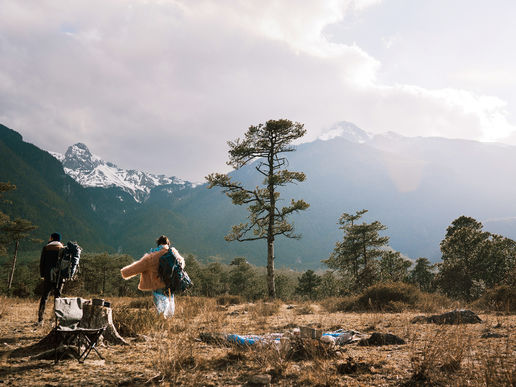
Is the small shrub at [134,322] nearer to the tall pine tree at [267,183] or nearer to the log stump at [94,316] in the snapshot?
the log stump at [94,316]

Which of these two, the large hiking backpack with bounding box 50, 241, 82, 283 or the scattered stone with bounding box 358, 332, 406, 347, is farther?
the large hiking backpack with bounding box 50, 241, 82, 283

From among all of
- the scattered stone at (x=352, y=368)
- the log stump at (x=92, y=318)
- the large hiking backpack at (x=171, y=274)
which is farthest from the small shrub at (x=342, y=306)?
the log stump at (x=92, y=318)

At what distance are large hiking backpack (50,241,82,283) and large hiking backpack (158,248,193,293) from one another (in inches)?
84.8

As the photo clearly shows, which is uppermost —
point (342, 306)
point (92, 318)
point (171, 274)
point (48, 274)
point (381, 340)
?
point (171, 274)

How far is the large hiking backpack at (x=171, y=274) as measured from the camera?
6488 millimetres

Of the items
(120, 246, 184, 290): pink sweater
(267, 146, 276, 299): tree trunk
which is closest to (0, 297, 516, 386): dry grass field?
(120, 246, 184, 290): pink sweater

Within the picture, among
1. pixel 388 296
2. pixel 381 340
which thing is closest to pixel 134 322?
pixel 381 340

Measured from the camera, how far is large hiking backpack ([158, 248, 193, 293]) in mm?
6488

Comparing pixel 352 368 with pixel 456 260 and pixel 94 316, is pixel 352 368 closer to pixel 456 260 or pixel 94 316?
pixel 94 316

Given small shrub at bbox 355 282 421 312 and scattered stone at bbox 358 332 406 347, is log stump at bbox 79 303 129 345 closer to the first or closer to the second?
scattered stone at bbox 358 332 406 347

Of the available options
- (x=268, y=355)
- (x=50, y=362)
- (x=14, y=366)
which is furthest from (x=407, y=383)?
(x=14, y=366)

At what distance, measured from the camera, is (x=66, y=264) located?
6.98 metres

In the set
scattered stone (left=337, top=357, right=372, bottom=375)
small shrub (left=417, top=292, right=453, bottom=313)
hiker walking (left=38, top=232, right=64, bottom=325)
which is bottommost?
small shrub (left=417, top=292, right=453, bottom=313)

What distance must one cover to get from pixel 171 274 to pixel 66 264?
278cm
